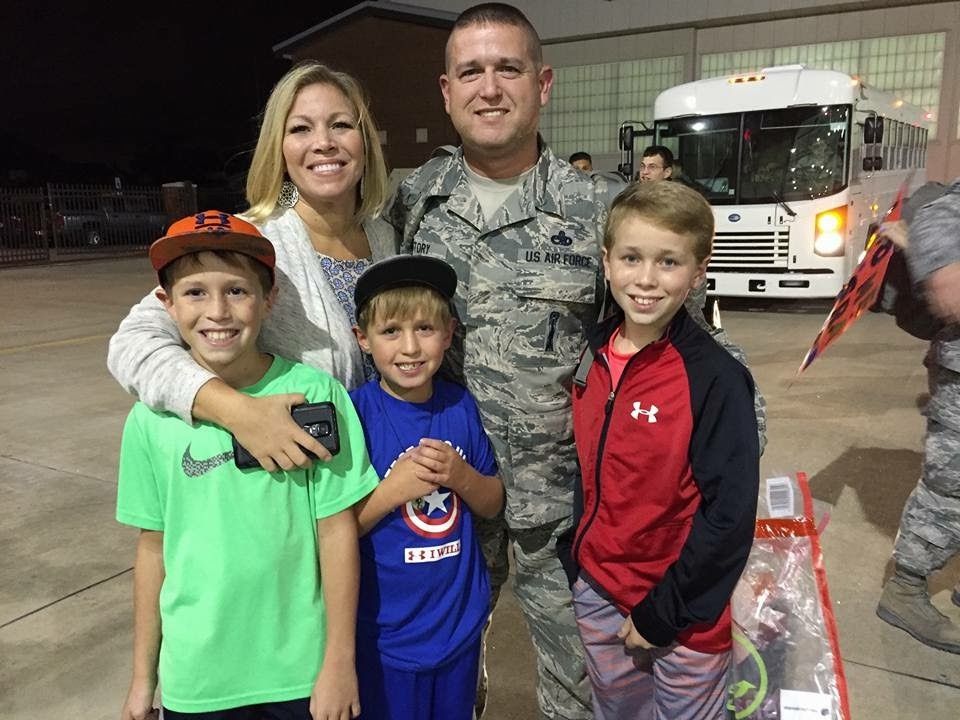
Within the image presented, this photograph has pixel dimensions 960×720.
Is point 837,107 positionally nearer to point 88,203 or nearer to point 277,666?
point 277,666

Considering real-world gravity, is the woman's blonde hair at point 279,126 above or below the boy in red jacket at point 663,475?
above

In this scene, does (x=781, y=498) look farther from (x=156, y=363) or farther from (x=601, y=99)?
(x=601, y=99)

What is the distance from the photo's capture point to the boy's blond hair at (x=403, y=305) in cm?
190

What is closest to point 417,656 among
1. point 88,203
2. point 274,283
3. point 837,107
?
point 274,283

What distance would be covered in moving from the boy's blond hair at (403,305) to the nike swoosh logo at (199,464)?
485mm

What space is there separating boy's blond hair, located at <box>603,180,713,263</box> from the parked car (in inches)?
858

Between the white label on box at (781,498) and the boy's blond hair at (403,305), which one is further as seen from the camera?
the white label on box at (781,498)

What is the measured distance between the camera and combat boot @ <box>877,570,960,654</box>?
2.98 m

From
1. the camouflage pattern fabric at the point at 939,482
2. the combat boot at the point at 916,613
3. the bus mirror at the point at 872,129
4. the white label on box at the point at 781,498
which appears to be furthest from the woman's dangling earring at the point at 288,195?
the bus mirror at the point at 872,129

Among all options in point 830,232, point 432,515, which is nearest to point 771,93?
point 830,232

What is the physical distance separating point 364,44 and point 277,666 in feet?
81.9

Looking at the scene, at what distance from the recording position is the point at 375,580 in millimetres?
1874

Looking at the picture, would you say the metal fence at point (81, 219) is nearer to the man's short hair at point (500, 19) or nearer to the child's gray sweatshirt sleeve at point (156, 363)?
the child's gray sweatshirt sleeve at point (156, 363)

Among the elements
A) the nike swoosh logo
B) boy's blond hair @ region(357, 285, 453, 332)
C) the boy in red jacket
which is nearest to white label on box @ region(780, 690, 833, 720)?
the boy in red jacket
